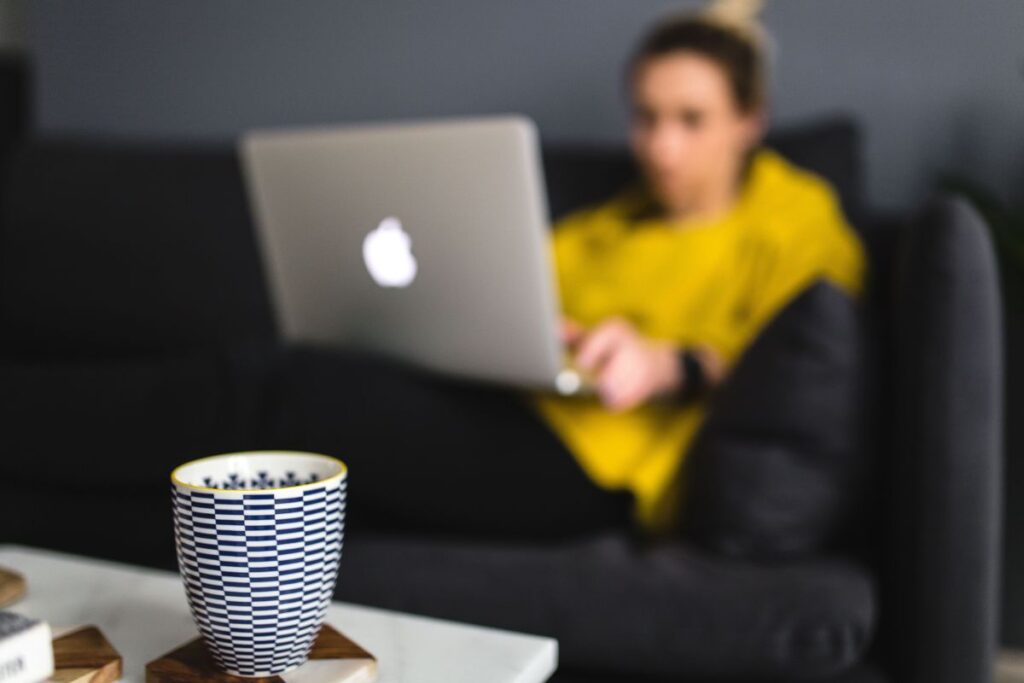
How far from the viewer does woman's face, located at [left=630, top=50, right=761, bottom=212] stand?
158 centimetres

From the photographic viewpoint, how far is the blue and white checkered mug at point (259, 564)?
54 centimetres

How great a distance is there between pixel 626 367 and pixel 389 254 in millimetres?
316

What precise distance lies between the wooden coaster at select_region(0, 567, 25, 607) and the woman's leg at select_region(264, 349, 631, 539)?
44 cm

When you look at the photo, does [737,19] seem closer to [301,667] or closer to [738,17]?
[738,17]

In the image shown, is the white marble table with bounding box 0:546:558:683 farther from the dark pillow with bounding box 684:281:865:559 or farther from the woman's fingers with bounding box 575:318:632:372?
the woman's fingers with bounding box 575:318:632:372

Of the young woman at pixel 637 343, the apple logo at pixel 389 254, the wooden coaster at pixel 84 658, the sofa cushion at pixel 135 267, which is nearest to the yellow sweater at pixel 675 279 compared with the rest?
the young woman at pixel 637 343

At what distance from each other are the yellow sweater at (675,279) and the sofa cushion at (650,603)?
20 cm

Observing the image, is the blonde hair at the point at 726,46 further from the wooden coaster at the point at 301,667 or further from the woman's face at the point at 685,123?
the wooden coaster at the point at 301,667

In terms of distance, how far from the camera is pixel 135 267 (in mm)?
1884

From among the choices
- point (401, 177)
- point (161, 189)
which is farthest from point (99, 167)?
point (401, 177)

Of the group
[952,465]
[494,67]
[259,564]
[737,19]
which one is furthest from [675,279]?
[259,564]

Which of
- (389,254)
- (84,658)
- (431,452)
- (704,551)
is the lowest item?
(704,551)

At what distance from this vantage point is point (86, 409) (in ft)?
4.03

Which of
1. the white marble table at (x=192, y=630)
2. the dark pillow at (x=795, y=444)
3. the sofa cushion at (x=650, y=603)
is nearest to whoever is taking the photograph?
the white marble table at (x=192, y=630)
